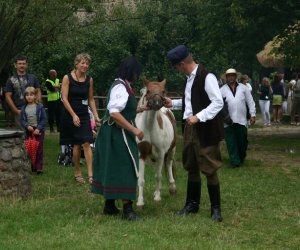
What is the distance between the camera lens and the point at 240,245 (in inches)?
279

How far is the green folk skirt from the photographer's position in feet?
26.9

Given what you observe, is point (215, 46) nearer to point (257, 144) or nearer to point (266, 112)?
point (257, 144)

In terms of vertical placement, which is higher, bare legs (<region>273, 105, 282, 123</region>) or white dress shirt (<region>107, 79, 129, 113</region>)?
white dress shirt (<region>107, 79, 129, 113</region>)

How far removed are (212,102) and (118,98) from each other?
105 cm

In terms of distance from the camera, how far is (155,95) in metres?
8.50

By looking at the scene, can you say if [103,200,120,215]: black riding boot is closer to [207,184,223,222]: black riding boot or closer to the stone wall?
[207,184,223,222]: black riding boot

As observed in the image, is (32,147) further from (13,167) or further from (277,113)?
(277,113)

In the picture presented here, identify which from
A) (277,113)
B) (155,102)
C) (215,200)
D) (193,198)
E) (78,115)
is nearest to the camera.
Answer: (215,200)

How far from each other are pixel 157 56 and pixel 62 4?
16964mm

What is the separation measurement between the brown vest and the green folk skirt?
0.79 metres

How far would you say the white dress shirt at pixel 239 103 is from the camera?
525 inches

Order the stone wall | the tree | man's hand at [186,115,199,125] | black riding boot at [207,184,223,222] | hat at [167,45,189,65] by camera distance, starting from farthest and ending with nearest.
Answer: the tree
the stone wall
black riding boot at [207,184,223,222]
hat at [167,45,189,65]
man's hand at [186,115,199,125]

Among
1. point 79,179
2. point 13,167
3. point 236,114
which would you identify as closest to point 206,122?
point 13,167

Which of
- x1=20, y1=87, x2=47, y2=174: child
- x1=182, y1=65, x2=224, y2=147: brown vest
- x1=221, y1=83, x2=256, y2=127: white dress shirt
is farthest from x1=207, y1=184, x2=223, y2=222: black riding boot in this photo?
x1=221, y1=83, x2=256, y2=127: white dress shirt
